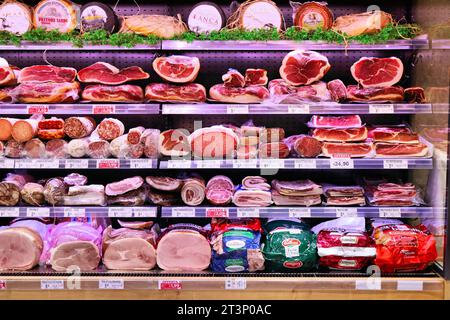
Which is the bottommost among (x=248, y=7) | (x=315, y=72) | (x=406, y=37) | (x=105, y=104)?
(x=105, y=104)

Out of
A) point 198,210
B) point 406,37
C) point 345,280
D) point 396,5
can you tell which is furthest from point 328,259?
point 396,5

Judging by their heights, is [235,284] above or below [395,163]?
below

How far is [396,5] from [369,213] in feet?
6.13

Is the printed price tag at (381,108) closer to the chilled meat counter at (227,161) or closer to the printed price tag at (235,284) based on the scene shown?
the chilled meat counter at (227,161)

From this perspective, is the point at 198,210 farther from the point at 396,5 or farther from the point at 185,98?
the point at 396,5

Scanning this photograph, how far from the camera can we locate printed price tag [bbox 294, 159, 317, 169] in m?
3.51

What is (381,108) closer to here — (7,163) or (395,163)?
(395,163)

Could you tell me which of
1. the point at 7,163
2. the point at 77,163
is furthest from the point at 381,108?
the point at 7,163

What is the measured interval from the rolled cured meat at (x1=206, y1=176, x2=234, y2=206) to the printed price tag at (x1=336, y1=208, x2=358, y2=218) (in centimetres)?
82

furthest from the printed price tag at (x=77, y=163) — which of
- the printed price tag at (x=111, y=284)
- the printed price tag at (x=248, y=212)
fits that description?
the printed price tag at (x=248, y=212)

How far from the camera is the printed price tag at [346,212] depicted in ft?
11.6

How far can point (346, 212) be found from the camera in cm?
354

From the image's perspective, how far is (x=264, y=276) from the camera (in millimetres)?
3438

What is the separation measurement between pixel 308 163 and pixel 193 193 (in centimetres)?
90
